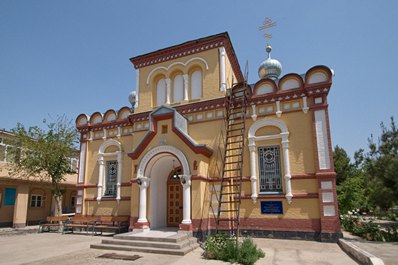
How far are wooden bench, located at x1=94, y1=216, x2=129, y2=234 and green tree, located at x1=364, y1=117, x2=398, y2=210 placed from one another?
39.8 feet

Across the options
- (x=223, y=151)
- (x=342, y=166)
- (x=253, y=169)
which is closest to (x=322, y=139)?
(x=253, y=169)

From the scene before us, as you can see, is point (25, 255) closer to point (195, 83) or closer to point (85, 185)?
point (85, 185)

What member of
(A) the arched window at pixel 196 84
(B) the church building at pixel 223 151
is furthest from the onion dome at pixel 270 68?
(A) the arched window at pixel 196 84

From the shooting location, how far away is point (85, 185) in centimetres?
1588

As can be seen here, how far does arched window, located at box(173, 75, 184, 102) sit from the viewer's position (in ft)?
47.0

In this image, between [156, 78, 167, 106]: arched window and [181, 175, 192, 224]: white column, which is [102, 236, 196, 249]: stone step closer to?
[181, 175, 192, 224]: white column

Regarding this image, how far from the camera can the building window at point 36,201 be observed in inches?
840

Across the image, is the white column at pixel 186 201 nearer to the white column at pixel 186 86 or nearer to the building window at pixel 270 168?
the building window at pixel 270 168

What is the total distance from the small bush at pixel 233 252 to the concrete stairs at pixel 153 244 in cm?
103

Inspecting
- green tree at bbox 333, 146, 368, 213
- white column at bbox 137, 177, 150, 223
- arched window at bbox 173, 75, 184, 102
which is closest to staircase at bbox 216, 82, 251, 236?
arched window at bbox 173, 75, 184, 102

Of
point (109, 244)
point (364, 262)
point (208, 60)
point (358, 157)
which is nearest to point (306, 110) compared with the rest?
point (208, 60)

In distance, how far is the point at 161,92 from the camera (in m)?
14.9

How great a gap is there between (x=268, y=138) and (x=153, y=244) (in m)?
6.24

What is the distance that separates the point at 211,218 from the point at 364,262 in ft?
19.2
